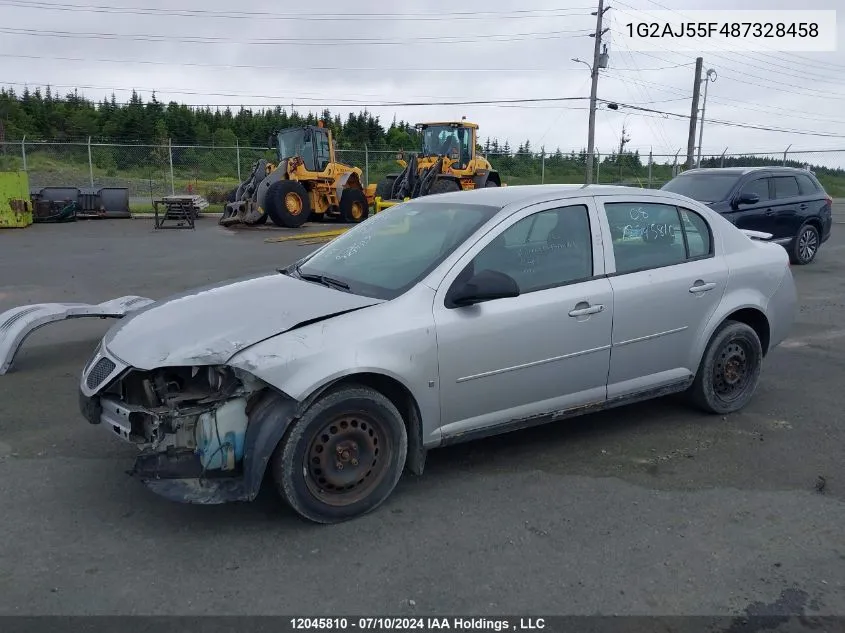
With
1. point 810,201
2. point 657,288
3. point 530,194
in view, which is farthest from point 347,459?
point 810,201

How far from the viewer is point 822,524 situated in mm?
3670

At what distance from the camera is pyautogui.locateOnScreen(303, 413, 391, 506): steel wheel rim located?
3.57 m

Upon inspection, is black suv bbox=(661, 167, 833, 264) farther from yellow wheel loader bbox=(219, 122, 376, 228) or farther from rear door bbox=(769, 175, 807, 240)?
yellow wheel loader bbox=(219, 122, 376, 228)

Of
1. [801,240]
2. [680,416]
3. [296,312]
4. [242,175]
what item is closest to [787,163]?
[801,240]

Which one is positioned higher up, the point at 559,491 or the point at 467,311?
the point at 467,311

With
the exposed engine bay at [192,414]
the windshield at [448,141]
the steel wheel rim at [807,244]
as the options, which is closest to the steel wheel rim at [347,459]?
the exposed engine bay at [192,414]

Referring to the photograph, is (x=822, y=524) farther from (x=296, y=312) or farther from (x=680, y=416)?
(x=296, y=312)

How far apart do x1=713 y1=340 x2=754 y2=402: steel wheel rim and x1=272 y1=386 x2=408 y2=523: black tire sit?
2.60m

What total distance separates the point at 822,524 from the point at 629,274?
176 centimetres

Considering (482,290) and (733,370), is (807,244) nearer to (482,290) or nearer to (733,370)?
(733,370)

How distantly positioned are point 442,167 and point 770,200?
11679 millimetres

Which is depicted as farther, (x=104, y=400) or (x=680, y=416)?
(x=680, y=416)

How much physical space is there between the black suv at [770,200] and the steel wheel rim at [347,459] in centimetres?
913

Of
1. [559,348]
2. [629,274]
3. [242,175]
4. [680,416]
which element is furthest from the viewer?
[242,175]
